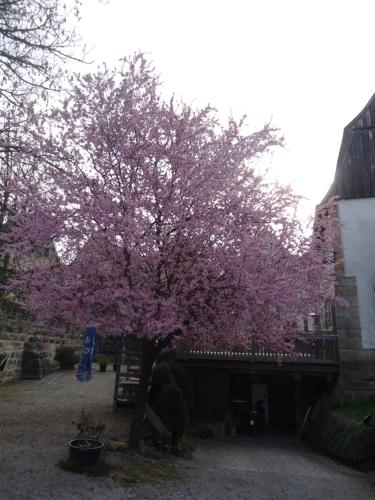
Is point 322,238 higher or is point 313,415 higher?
point 322,238

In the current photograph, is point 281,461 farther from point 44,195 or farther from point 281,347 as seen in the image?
point 44,195

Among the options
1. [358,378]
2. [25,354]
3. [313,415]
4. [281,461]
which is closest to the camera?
[281,461]

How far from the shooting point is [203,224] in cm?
734

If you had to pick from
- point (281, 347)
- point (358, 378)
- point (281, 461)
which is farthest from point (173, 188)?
point (358, 378)

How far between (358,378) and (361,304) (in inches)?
87.5

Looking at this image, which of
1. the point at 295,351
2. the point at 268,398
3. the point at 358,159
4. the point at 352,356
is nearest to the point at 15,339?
the point at 295,351

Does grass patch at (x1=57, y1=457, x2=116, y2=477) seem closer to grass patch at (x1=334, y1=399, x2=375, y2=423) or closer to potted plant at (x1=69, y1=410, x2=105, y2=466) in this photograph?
potted plant at (x1=69, y1=410, x2=105, y2=466)

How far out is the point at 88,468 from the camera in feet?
21.9

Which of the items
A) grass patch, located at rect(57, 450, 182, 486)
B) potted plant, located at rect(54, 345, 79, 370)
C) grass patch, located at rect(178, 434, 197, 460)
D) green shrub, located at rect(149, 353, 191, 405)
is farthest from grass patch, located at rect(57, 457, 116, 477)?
potted plant, located at rect(54, 345, 79, 370)

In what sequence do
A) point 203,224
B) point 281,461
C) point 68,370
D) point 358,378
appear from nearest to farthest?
point 203,224
point 281,461
point 358,378
point 68,370

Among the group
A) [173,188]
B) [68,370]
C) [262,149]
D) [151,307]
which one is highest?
[262,149]

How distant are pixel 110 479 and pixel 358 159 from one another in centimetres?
1258

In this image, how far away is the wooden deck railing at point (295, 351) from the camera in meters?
13.2

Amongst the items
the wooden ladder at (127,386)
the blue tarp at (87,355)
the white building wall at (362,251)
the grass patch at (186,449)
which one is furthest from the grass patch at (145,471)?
the white building wall at (362,251)
